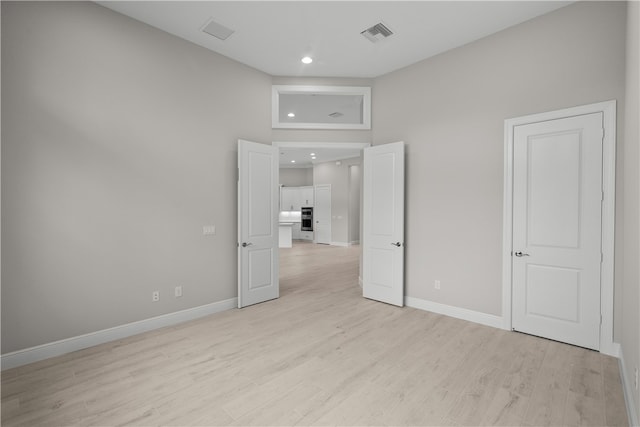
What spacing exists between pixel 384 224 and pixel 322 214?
7470 mm

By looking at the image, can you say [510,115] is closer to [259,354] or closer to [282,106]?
[259,354]

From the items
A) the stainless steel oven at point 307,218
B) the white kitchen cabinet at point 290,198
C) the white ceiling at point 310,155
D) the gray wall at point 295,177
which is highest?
the white ceiling at point 310,155

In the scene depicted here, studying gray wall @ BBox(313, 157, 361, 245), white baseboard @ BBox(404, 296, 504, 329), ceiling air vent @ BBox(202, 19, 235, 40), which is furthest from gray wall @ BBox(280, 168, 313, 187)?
ceiling air vent @ BBox(202, 19, 235, 40)

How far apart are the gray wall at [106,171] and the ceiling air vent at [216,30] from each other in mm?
412

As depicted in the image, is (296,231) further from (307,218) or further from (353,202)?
(353,202)

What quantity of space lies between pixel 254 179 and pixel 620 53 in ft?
13.8

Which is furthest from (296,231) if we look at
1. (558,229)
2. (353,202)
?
(558,229)

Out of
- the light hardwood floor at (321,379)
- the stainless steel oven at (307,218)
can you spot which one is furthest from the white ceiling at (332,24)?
the stainless steel oven at (307,218)

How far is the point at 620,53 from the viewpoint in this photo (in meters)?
2.85

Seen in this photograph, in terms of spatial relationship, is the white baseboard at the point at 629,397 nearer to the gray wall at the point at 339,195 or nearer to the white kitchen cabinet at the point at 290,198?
the gray wall at the point at 339,195

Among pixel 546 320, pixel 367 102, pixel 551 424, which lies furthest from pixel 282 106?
pixel 551 424

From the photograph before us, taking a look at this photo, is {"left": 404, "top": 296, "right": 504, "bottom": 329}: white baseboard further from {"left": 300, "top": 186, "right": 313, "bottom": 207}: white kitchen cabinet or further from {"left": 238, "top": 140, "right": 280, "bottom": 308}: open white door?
{"left": 300, "top": 186, "right": 313, "bottom": 207}: white kitchen cabinet

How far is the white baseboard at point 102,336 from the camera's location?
2.72m

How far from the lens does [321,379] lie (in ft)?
8.22
